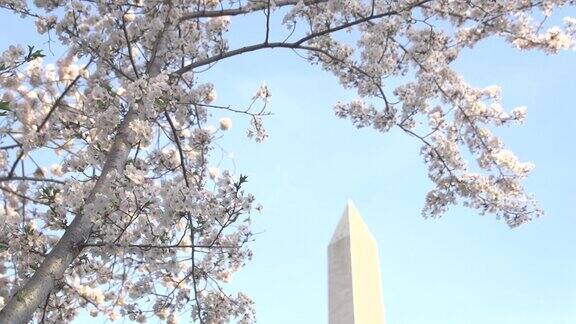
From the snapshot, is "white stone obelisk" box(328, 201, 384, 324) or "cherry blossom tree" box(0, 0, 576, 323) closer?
"cherry blossom tree" box(0, 0, 576, 323)

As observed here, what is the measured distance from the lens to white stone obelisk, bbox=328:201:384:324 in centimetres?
885

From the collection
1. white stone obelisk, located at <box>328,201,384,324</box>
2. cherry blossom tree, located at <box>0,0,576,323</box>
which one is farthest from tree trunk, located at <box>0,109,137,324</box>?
white stone obelisk, located at <box>328,201,384,324</box>

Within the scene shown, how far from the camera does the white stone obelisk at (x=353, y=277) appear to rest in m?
8.85

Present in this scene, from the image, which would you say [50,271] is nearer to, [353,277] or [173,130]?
[173,130]

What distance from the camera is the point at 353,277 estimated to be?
8977 millimetres

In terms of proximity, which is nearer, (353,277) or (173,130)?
(173,130)

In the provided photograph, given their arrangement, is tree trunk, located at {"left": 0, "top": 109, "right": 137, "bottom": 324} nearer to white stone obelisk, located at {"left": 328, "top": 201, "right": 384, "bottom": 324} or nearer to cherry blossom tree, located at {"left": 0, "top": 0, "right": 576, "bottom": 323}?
cherry blossom tree, located at {"left": 0, "top": 0, "right": 576, "bottom": 323}

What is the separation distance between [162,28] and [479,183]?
4.01m

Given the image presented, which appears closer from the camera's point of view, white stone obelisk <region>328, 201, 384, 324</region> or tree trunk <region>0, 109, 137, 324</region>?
tree trunk <region>0, 109, 137, 324</region>

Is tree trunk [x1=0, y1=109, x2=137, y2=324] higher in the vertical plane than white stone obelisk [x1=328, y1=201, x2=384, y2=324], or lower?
lower

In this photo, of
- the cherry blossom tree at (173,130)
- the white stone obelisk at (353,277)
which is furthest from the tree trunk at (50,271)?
the white stone obelisk at (353,277)

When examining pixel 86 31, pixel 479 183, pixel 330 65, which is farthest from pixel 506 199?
pixel 86 31

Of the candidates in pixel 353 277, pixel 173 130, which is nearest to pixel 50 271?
pixel 173 130

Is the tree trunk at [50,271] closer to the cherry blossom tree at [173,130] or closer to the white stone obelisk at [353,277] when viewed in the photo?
the cherry blossom tree at [173,130]
